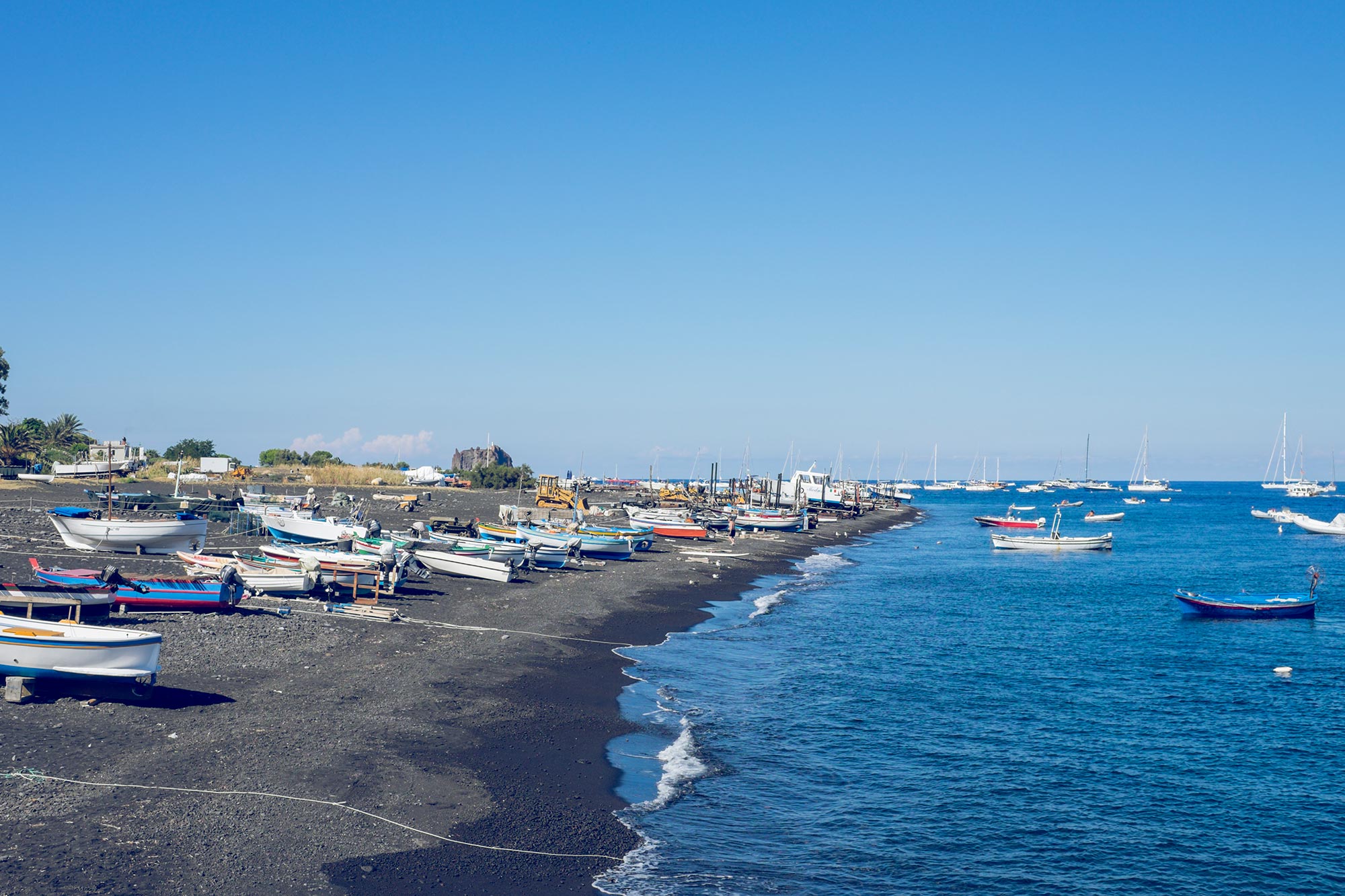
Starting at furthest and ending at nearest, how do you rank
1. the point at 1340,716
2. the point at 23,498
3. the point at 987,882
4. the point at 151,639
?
the point at 23,498
the point at 1340,716
the point at 151,639
the point at 987,882

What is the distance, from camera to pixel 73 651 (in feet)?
61.0

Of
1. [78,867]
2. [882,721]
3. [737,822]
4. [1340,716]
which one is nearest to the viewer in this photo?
[78,867]

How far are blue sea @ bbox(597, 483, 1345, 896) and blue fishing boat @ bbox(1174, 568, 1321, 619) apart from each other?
48 centimetres

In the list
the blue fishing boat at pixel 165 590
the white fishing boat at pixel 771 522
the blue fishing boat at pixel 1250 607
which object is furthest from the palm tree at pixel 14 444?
the blue fishing boat at pixel 1250 607

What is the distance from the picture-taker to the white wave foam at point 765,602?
44062mm

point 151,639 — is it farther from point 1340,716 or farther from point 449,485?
point 449,485

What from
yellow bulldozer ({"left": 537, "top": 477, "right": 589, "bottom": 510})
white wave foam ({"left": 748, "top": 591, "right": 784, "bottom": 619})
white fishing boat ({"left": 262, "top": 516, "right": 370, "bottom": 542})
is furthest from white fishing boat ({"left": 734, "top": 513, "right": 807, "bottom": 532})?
white fishing boat ({"left": 262, "top": 516, "right": 370, "bottom": 542})

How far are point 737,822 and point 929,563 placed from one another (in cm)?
5974

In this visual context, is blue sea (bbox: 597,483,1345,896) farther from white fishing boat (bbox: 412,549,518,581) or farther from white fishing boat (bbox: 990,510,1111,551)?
white fishing boat (bbox: 990,510,1111,551)

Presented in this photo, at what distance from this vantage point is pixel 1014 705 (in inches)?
1111

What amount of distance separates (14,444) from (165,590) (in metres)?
84.7

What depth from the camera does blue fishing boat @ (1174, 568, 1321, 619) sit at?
45719 mm

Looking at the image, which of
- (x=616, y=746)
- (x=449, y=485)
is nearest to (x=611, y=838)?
(x=616, y=746)

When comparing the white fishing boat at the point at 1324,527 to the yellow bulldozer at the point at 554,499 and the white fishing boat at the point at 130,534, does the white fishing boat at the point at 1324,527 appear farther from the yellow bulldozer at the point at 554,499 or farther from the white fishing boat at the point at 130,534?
the white fishing boat at the point at 130,534
